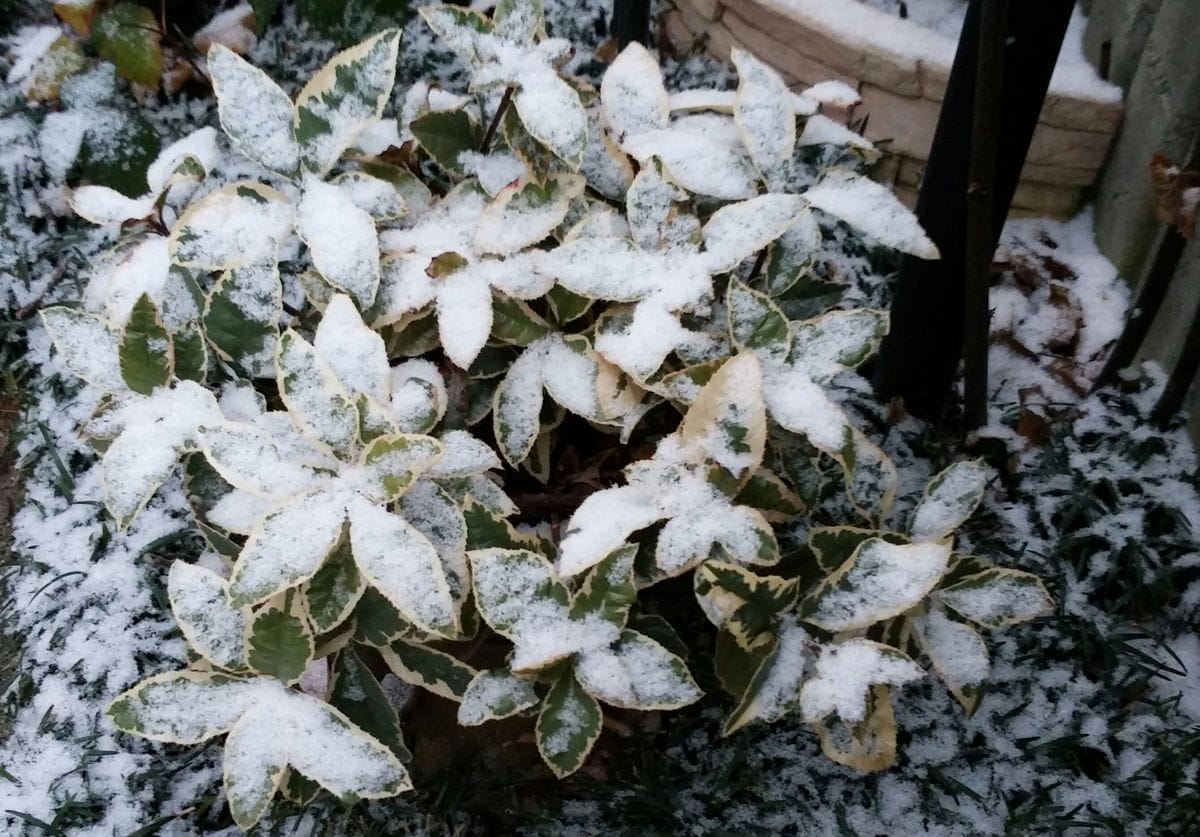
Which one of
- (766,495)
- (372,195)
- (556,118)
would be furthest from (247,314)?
(766,495)

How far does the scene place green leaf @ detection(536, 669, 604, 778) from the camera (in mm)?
1061

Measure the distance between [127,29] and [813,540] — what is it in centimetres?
177

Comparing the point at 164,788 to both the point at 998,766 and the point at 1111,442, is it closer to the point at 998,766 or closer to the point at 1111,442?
the point at 998,766

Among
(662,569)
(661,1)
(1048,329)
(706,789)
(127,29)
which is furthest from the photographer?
(661,1)

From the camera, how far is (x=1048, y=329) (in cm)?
173

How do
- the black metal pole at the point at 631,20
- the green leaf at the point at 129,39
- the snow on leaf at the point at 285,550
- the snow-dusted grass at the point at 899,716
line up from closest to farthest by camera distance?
the snow on leaf at the point at 285,550 → the snow-dusted grass at the point at 899,716 → the black metal pole at the point at 631,20 → the green leaf at the point at 129,39

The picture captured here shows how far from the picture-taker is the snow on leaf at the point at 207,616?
1079 mm

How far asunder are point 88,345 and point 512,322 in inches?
20.4

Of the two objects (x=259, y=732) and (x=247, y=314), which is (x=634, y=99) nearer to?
(x=247, y=314)

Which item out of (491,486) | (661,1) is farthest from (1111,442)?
(661,1)

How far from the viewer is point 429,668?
1.14 meters

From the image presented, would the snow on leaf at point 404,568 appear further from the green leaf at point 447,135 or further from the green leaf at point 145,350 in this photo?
the green leaf at point 447,135

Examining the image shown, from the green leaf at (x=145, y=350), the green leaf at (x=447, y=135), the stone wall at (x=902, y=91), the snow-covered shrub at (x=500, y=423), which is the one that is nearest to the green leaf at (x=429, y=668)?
the snow-covered shrub at (x=500, y=423)

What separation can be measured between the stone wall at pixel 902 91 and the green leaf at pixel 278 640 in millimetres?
1409
